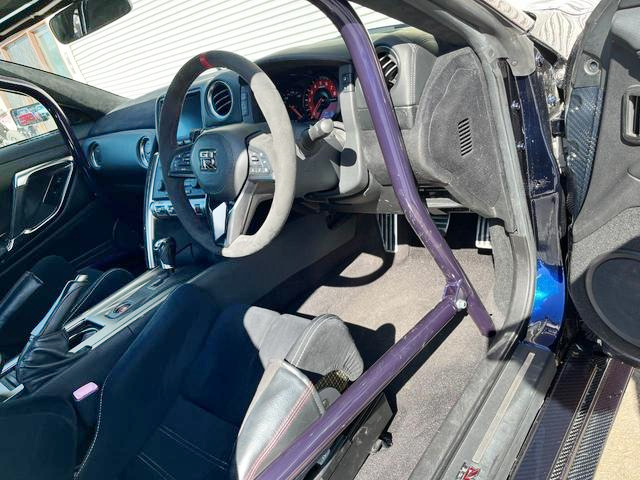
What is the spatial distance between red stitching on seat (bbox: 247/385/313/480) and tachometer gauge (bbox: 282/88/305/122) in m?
0.96

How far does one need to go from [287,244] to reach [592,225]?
124cm

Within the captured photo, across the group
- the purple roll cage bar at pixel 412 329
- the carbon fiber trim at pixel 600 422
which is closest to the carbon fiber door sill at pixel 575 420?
the carbon fiber trim at pixel 600 422

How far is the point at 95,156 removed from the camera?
2.67 m

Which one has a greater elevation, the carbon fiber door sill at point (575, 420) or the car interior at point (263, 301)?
the car interior at point (263, 301)

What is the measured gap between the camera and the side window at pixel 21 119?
102 inches

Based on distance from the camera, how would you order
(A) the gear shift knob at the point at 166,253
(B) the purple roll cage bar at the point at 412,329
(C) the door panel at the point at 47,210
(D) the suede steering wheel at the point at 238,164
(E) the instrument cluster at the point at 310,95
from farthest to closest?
(C) the door panel at the point at 47,210
(A) the gear shift knob at the point at 166,253
(E) the instrument cluster at the point at 310,95
(D) the suede steering wheel at the point at 238,164
(B) the purple roll cage bar at the point at 412,329

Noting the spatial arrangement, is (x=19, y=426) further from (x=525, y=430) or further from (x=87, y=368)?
(x=525, y=430)

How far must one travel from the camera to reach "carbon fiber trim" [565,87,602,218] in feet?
4.27

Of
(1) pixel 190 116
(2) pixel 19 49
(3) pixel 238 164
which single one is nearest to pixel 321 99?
(3) pixel 238 164

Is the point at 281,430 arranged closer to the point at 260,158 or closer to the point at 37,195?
the point at 260,158

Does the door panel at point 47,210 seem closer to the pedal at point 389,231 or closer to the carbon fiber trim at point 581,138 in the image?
the pedal at point 389,231

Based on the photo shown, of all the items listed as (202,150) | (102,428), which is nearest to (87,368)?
(102,428)

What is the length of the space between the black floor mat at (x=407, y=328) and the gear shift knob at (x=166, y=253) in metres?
0.62

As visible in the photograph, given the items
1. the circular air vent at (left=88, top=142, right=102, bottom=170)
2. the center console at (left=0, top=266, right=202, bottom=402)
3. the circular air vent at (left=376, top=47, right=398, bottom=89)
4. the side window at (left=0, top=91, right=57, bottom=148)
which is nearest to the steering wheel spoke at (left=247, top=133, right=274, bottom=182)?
the circular air vent at (left=376, top=47, right=398, bottom=89)
